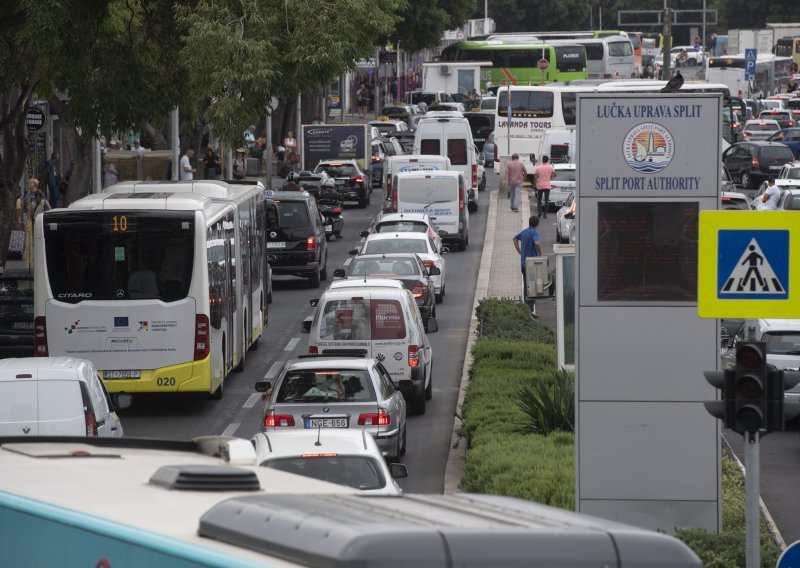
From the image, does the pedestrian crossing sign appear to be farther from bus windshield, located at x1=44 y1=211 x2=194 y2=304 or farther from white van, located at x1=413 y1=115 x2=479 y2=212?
white van, located at x1=413 y1=115 x2=479 y2=212

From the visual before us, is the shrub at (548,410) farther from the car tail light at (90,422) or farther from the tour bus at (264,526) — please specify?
the tour bus at (264,526)

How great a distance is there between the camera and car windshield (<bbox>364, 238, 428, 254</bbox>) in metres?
29.5

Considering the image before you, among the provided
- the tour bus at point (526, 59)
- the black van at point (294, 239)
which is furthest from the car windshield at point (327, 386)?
the tour bus at point (526, 59)

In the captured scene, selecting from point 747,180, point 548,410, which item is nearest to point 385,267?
point 548,410

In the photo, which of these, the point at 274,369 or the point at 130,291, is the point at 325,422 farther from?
the point at 274,369

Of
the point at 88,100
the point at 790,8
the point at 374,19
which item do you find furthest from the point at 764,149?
the point at 790,8

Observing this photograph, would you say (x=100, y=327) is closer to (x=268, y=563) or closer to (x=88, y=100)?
(x=88, y=100)

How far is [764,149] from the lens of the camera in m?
56.7

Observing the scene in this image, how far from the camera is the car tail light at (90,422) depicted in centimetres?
1391

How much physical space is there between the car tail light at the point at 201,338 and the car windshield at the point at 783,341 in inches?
271

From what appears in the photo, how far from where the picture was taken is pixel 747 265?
9.22m

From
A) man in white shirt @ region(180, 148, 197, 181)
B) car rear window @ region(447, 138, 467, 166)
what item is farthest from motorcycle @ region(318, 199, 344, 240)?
car rear window @ region(447, 138, 467, 166)

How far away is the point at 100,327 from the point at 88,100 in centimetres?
593

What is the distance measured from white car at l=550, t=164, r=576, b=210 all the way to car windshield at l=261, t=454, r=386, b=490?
113 feet
